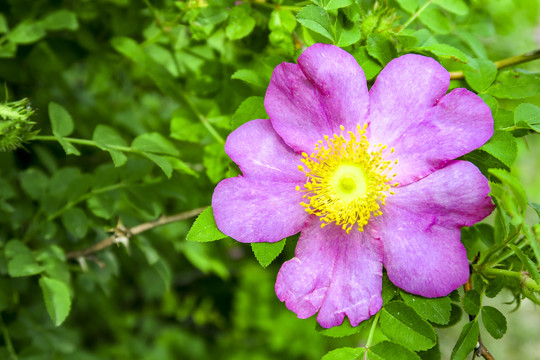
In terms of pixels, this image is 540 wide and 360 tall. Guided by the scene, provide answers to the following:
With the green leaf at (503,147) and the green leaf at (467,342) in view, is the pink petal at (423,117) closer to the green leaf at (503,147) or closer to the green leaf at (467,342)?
the green leaf at (503,147)

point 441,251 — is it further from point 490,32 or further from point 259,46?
point 490,32

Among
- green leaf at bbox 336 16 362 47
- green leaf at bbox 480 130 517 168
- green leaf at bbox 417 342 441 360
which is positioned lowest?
green leaf at bbox 417 342 441 360

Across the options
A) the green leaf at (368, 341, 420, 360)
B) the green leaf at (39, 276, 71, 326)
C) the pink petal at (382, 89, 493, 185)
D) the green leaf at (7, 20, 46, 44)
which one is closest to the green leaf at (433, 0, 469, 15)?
the pink petal at (382, 89, 493, 185)

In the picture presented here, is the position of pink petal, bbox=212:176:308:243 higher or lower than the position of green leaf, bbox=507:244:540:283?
higher

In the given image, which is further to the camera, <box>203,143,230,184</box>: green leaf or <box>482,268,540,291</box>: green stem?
<box>203,143,230,184</box>: green leaf

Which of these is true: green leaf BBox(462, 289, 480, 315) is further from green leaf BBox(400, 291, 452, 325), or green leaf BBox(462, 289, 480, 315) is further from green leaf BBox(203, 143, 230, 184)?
green leaf BBox(203, 143, 230, 184)

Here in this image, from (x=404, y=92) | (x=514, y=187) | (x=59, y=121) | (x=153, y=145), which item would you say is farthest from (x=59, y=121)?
(x=514, y=187)

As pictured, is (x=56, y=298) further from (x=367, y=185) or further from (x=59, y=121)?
(x=367, y=185)
